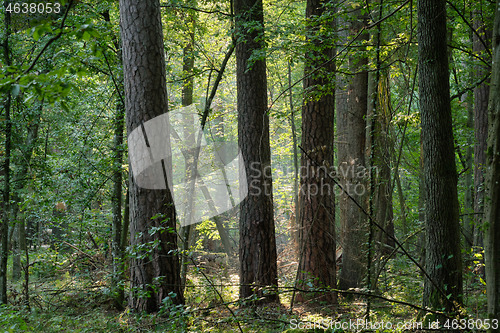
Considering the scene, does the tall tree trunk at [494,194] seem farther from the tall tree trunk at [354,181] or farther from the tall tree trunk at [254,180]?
the tall tree trunk at [354,181]

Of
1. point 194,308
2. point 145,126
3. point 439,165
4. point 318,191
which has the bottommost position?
point 194,308

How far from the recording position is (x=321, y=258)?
7094 mm

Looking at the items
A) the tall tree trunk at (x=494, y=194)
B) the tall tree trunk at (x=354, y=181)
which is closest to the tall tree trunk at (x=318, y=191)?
the tall tree trunk at (x=354, y=181)

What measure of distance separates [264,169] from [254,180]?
0.27 meters

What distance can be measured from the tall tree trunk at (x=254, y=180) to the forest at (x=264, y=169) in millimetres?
32

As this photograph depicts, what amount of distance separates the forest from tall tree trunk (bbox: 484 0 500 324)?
1cm

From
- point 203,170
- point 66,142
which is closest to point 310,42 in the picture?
point 66,142

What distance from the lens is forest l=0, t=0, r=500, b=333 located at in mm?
3439

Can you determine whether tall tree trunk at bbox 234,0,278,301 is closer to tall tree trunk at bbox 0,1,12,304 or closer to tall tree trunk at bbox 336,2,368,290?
tall tree trunk at bbox 336,2,368,290

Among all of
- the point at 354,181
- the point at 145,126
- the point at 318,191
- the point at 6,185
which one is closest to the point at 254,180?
the point at 318,191

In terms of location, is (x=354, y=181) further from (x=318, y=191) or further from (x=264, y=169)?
(x=264, y=169)

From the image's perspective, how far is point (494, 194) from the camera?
89.3 inches

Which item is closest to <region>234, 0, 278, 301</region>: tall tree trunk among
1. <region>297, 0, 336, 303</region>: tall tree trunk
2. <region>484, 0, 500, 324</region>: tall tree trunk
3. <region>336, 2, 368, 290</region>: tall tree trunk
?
<region>297, 0, 336, 303</region>: tall tree trunk

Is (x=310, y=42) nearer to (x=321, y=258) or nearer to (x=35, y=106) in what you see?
(x=321, y=258)
